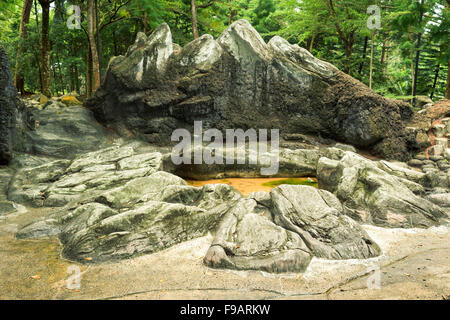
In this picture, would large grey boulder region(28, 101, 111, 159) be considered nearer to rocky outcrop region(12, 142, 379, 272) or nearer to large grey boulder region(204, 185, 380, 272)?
rocky outcrop region(12, 142, 379, 272)

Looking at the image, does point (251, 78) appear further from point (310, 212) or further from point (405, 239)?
point (405, 239)

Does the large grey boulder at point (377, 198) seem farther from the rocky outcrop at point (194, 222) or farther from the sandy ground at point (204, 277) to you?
the sandy ground at point (204, 277)

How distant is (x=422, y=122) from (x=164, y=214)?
984cm

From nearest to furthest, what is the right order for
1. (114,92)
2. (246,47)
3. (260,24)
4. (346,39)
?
1. (246,47)
2. (114,92)
3. (346,39)
4. (260,24)

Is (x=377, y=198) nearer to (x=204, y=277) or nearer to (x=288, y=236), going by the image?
(x=288, y=236)

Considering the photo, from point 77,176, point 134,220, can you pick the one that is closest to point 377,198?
point 134,220

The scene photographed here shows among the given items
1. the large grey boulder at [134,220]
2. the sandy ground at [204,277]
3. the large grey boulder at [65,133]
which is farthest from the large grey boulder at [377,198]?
the large grey boulder at [65,133]

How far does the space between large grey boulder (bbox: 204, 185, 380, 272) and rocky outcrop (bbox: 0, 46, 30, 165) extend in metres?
6.24

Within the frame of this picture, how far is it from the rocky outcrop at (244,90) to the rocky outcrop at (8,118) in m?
3.27

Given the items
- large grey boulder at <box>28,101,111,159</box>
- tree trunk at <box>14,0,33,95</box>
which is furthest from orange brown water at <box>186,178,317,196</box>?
tree trunk at <box>14,0,33,95</box>

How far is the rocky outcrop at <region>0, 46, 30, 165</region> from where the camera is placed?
779 cm

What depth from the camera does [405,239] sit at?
4902 mm

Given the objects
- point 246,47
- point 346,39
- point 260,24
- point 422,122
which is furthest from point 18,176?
point 260,24

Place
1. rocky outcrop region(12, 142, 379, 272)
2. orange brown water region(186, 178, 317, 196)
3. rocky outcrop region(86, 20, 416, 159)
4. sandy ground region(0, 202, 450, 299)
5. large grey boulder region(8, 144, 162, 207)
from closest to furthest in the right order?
sandy ground region(0, 202, 450, 299) < rocky outcrop region(12, 142, 379, 272) < large grey boulder region(8, 144, 162, 207) < orange brown water region(186, 178, 317, 196) < rocky outcrop region(86, 20, 416, 159)
